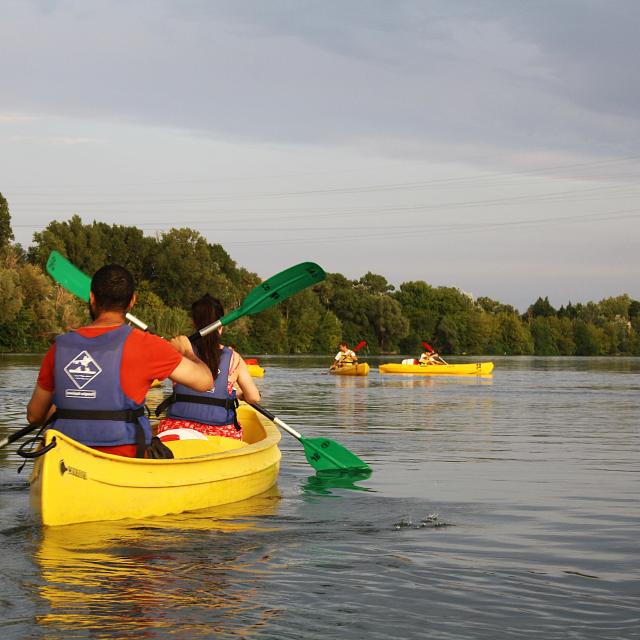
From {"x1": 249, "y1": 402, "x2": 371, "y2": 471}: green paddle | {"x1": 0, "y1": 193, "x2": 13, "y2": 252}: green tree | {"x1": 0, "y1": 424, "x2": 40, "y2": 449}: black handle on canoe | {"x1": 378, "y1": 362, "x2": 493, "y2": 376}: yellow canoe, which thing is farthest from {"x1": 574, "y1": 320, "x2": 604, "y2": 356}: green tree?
{"x1": 0, "y1": 424, "x2": 40, "y2": 449}: black handle on canoe

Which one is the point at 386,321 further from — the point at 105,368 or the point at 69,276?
the point at 105,368

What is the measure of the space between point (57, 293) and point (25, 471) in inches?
2230

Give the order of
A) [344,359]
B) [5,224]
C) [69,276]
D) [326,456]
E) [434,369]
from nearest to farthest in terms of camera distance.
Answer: [69,276] < [326,456] < [344,359] < [434,369] < [5,224]

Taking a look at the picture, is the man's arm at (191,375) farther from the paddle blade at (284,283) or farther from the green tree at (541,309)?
the green tree at (541,309)

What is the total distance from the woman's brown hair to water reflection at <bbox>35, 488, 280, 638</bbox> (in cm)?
144

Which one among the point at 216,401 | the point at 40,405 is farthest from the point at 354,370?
the point at 40,405

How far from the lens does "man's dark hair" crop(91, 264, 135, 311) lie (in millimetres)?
6797

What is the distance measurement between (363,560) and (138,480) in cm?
183

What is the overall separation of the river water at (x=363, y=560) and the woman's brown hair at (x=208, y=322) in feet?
4.46

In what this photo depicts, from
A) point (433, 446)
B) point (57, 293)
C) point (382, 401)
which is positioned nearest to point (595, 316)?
point (57, 293)

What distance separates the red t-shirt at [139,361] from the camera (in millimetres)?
6812

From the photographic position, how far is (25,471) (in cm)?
1126

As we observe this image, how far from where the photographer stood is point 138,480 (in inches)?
300

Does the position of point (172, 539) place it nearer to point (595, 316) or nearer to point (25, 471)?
point (25, 471)
